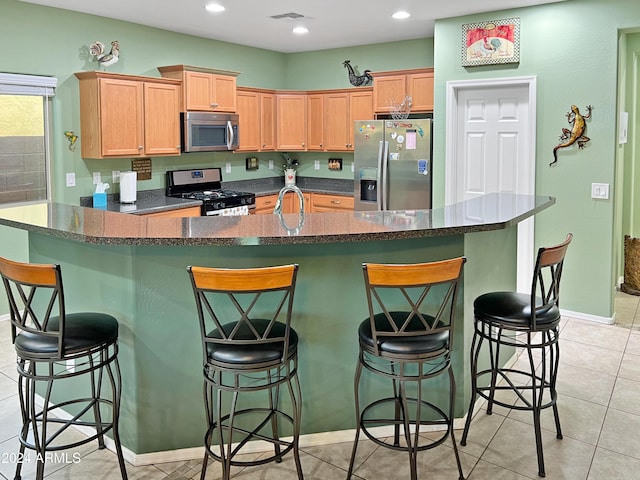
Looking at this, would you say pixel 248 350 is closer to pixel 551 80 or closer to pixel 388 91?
pixel 551 80

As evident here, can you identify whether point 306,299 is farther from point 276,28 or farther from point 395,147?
point 276,28

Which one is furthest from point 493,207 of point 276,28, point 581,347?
point 276,28

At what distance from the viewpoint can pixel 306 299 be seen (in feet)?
9.10

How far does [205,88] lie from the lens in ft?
19.2

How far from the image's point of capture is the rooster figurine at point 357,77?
682 cm

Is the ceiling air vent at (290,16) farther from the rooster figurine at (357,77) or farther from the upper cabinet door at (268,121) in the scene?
the rooster figurine at (357,77)

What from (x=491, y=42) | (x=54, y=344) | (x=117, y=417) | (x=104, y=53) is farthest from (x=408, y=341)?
(x=104, y=53)

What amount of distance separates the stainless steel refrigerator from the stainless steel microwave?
4.45 feet

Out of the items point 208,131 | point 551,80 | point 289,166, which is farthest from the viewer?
point 289,166

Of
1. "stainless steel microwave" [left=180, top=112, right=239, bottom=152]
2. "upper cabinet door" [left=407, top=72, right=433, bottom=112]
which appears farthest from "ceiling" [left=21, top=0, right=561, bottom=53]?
"stainless steel microwave" [left=180, top=112, right=239, bottom=152]

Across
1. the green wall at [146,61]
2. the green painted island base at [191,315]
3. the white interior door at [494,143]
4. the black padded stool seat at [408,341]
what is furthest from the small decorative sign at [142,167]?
the black padded stool seat at [408,341]

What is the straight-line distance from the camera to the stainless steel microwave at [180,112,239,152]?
5730 millimetres

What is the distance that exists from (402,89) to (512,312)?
155 inches

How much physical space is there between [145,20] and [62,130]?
133cm
